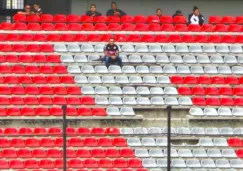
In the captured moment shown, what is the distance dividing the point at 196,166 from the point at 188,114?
59.5 inches

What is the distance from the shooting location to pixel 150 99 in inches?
837

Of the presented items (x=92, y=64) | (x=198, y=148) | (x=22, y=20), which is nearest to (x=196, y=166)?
(x=198, y=148)

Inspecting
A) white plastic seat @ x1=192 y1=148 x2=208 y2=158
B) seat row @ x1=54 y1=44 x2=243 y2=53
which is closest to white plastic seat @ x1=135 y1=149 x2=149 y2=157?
white plastic seat @ x1=192 y1=148 x2=208 y2=158

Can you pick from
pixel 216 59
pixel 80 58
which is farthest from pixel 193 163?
pixel 80 58

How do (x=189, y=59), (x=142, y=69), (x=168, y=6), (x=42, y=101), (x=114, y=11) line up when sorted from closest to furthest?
(x=42, y=101) < (x=142, y=69) < (x=189, y=59) < (x=114, y=11) < (x=168, y=6)

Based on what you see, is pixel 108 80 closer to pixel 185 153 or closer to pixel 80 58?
pixel 80 58

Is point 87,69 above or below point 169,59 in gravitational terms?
below

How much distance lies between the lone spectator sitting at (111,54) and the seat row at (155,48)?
48cm

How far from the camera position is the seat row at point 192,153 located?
20.1 meters

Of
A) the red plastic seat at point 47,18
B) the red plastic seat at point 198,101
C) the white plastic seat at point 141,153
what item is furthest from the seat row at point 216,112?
the red plastic seat at point 47,18

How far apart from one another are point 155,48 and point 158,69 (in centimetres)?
63

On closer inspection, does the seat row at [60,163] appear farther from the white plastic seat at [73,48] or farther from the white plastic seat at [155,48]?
the white plastic seat at [155,48]

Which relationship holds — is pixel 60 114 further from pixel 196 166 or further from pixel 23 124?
pixel 196 166

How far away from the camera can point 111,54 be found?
21.7 meters
